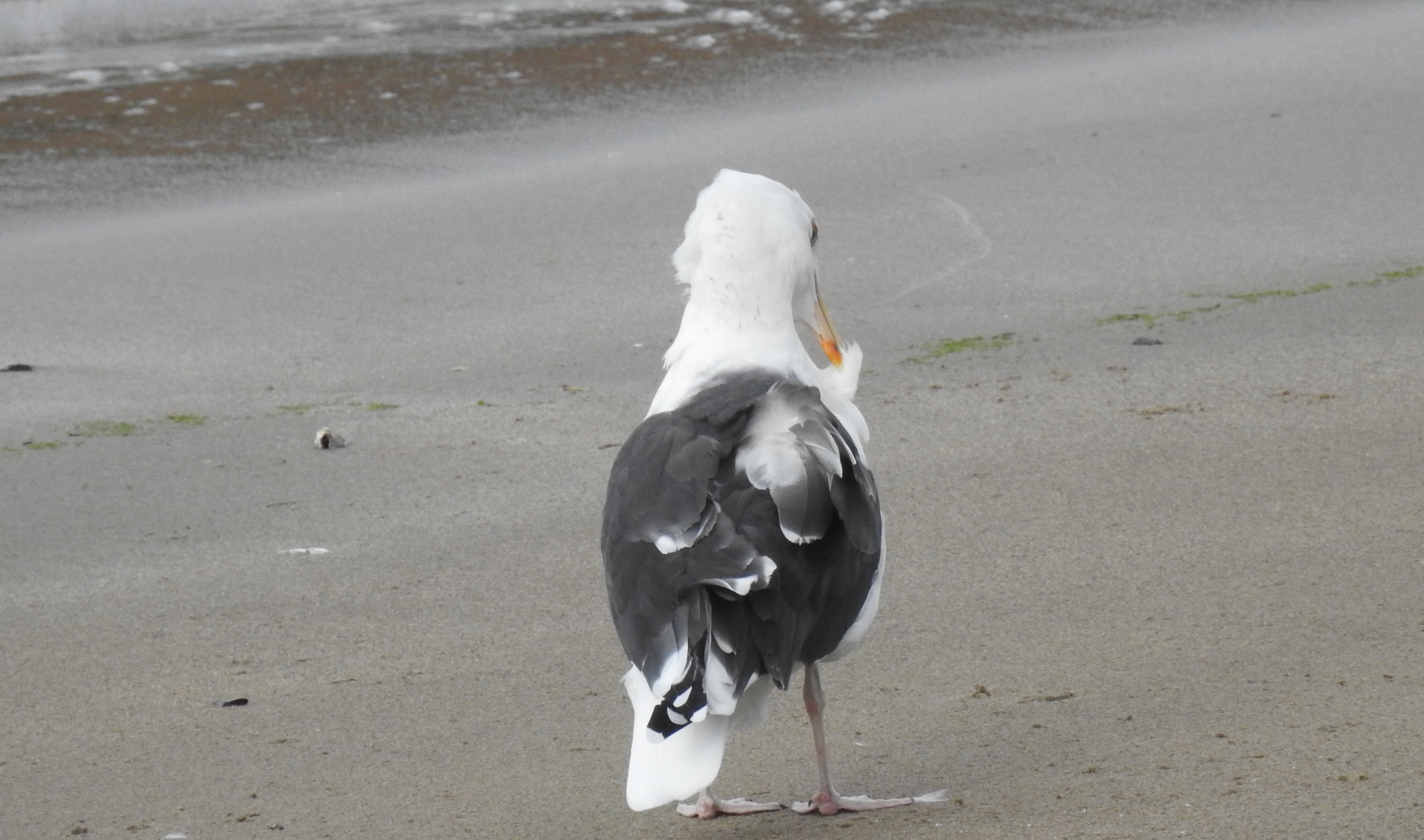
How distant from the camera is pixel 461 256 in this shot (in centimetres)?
802

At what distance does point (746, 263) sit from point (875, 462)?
169 cm

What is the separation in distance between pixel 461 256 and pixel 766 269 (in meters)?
4.22

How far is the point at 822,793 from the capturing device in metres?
3.50

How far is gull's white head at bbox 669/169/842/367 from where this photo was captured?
3.99 m

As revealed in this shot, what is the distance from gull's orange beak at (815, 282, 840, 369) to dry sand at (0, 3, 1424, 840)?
27.1 inches

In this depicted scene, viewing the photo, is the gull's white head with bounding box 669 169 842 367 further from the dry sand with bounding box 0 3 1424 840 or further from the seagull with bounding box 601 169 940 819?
the dry sand with bounding box 0 3 1424 840

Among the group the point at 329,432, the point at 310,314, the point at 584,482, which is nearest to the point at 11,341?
the point at 310,314

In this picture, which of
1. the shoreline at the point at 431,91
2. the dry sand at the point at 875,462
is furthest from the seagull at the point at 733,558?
the shoreline at the point at 431,91

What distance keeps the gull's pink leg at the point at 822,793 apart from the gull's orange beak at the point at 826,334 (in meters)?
0.89

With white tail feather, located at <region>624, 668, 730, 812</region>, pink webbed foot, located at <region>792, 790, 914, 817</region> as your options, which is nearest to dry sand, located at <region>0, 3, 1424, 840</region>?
pink webbed foot, located at <region>792, 790, 914, 817</region>

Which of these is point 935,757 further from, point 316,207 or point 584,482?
point 316,207

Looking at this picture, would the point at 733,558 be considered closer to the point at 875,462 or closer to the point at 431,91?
the point at 875,462

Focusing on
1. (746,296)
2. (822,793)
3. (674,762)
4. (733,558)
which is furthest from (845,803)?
(746,296)

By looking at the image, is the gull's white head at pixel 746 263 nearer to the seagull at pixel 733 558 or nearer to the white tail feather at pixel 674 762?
the seagull at pixel 733 558
